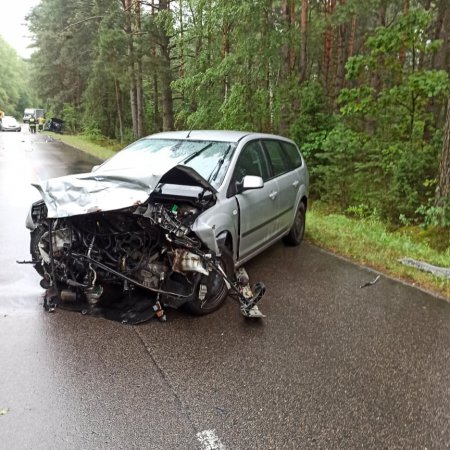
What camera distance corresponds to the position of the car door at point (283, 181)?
242 inches

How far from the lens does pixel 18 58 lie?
384 ft

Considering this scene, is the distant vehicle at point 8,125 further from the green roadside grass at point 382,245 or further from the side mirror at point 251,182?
the side mirror at point 251,182

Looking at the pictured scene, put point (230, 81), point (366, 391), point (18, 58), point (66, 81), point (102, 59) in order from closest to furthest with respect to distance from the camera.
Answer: point (366, 391), point (230, 81), point (102, 59), point (66, 81), point (18, 58)

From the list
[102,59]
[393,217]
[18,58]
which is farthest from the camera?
[18,58]

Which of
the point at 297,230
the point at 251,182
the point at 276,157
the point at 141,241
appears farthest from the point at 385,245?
the point at 141,241

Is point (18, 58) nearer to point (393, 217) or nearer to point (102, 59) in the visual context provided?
point (102, 59)

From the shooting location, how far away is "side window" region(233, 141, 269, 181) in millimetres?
5258

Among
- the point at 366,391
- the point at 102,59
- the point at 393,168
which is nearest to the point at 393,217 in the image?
the point at 393,168

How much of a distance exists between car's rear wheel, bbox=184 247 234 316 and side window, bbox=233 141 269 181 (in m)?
1.01

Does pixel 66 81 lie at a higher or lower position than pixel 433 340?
higher

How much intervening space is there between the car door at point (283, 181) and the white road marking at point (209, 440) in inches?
144

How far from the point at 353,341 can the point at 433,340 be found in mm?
792

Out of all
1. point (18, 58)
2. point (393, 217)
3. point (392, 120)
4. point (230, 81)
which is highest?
point (18, 58)

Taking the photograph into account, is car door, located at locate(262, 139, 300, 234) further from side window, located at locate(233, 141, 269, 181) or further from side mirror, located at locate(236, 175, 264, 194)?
side mirror, located at locate(236, 175, 264, 194)
